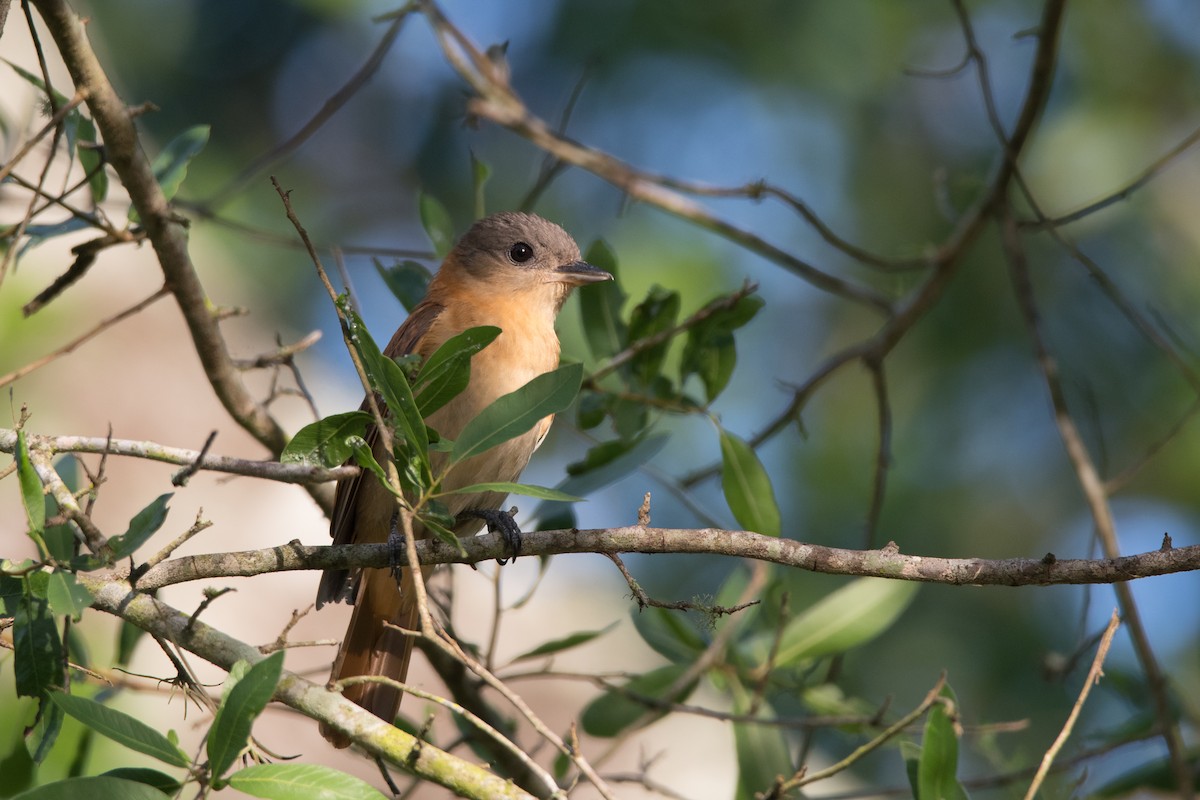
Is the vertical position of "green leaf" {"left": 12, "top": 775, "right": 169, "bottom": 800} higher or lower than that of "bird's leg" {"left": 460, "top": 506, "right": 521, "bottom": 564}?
lower

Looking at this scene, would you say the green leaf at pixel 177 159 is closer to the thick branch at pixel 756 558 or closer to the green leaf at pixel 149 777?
the thick branch at pixel 756 558

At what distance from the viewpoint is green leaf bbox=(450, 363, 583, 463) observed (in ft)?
7.88

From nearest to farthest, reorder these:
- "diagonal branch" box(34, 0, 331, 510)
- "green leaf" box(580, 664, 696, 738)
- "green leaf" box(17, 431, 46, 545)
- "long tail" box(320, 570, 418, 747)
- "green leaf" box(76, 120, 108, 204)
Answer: "green leaf" box(17, 431, 46, 545)
"diagonal branch" box(34, 0, 331, 510)
"green leaf" box(76, 120, 108, 204)
"green leaf" box(580, 664, 696, 738)
"long tail" box(320, 570, 418, 747)

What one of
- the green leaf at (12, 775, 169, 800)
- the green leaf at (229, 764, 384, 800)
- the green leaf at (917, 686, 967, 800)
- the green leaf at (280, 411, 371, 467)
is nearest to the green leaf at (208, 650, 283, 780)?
the green leaf at (229, 764, 384, 800)

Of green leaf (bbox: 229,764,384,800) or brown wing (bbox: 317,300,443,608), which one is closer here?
green leaf (bbox: 229,764,384,800)

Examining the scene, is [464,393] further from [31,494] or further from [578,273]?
[31,494]

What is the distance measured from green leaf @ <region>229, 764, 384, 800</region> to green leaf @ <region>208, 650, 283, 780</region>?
52mm

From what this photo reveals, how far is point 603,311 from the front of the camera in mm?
4008

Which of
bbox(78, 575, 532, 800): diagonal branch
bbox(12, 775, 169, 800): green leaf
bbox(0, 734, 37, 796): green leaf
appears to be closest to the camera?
bbox(12, 775, 169, 800): green leaf

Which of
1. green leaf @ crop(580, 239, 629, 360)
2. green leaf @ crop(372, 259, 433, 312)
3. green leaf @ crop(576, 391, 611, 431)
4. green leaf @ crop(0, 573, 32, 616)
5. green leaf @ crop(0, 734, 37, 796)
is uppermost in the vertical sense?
green leaf @ crop(372, 259, 433, 312)

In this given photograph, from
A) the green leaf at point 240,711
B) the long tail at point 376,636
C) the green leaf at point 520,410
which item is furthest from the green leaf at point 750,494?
the green leaf at point 240,711

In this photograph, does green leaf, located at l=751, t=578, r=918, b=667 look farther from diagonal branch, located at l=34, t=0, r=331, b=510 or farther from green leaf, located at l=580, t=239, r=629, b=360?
diagonal branch, located at l=34, t=0, r=331, b=510

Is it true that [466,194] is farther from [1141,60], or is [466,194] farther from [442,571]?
[442,571]

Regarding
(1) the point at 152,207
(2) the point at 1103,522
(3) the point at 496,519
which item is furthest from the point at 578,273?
(2) the point at 1103,522
